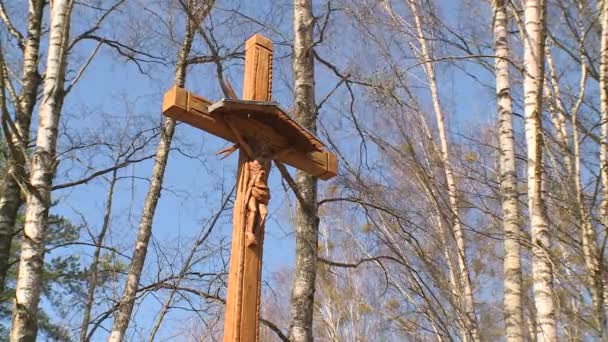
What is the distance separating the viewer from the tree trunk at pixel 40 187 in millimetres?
4328

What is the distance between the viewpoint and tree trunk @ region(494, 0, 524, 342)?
4520mm

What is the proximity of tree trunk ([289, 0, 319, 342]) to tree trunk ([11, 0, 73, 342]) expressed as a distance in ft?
5.70

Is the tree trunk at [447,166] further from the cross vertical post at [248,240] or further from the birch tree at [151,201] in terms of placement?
the cross vertical post at [248,240]

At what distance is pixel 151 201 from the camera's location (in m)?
6.48

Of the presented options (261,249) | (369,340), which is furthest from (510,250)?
(369,340)

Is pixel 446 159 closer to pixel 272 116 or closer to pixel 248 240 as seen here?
pixel 272 116

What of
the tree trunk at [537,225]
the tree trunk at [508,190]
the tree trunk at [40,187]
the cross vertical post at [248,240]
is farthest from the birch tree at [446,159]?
the cross vertical post at [248,240]

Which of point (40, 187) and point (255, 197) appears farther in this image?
point (40, 187)

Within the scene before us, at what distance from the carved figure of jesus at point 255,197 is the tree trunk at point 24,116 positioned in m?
3.71

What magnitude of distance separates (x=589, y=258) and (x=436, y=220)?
18.5 feet

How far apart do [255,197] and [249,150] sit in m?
0.21

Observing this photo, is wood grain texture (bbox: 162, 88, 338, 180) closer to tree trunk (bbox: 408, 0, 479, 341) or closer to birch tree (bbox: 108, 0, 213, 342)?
birch tree (bbox: 108, 0, 213, 342)

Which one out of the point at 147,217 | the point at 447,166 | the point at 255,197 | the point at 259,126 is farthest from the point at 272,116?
the point at 447,166

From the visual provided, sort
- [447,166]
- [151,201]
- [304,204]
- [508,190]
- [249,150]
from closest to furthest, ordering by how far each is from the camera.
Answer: [249,150] → [304,204] → [508,190] → [151,201] → [447,166]
